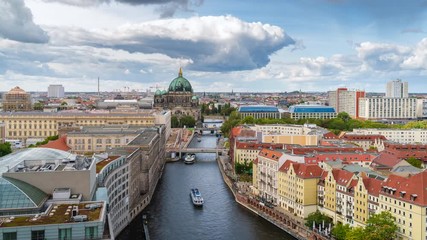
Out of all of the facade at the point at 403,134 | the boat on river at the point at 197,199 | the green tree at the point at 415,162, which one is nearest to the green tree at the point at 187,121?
the facade at the point at 403,134

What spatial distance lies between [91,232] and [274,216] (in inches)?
1369

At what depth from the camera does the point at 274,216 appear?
58969 mm

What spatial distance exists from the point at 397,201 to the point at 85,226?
94.7 ft

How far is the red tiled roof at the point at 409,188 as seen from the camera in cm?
4313

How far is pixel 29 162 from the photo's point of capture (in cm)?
3997

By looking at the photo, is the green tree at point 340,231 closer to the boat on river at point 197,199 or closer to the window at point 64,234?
the boat on river at point 197,199

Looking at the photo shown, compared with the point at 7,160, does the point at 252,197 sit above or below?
below

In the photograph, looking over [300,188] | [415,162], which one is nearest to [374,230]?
[300,188]

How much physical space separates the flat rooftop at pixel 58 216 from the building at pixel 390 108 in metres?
171

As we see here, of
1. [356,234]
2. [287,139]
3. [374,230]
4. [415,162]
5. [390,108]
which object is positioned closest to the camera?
[374,230]

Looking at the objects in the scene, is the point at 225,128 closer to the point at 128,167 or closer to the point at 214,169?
the point at 214,169

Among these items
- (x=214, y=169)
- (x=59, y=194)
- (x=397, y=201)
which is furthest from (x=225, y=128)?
(x=59, y=194)

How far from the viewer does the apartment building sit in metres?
56.9

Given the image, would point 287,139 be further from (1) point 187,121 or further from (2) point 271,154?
(1) point 187,121
